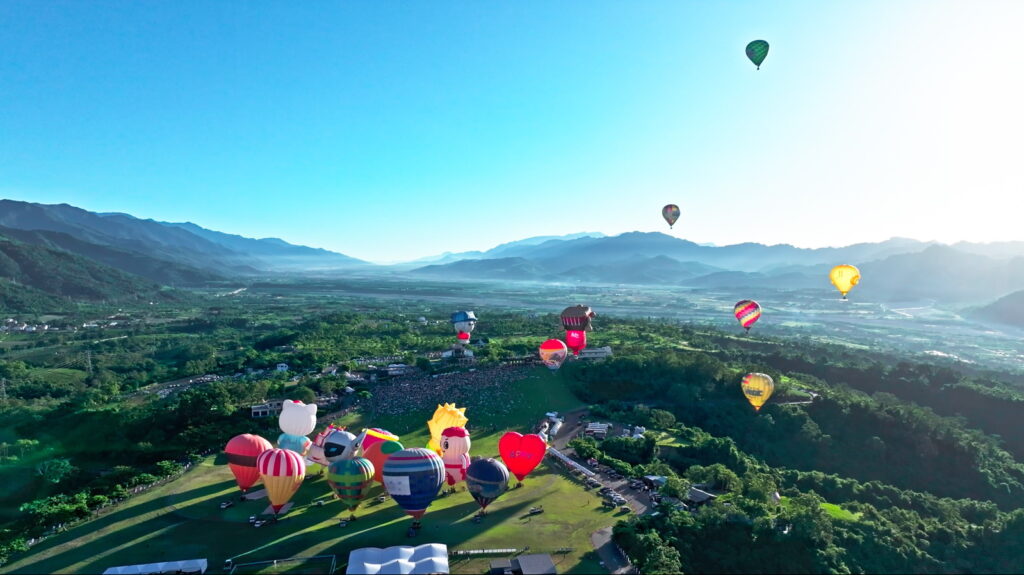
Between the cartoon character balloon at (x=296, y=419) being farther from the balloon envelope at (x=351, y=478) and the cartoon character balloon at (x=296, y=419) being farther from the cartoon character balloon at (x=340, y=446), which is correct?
the balloon envelope at (x=351, y=478)

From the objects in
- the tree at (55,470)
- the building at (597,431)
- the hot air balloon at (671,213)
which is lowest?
the building at (597,431)

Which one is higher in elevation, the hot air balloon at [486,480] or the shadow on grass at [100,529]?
the hot air balloon at [486,480]

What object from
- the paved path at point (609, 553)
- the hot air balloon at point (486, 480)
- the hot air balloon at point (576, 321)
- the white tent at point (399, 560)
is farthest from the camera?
the hot air balloon at point (576, 321)

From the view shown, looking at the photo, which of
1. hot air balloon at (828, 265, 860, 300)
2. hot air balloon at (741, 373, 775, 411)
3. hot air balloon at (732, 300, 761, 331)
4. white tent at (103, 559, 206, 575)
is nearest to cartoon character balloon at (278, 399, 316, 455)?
white tent at (103, 559, 206, 575)

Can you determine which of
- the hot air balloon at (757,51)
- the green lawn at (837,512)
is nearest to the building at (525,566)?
the green lawn at (837,512)

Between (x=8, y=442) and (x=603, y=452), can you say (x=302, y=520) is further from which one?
(x=8, y=442)

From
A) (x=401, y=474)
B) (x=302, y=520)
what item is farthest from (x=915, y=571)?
(x=302, y=520)

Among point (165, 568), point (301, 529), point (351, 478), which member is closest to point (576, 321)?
point (351, 478)

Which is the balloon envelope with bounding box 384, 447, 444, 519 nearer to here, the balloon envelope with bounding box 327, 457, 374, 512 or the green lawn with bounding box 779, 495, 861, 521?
the balloon envelope with bounding box 327, 457, 374, 512
